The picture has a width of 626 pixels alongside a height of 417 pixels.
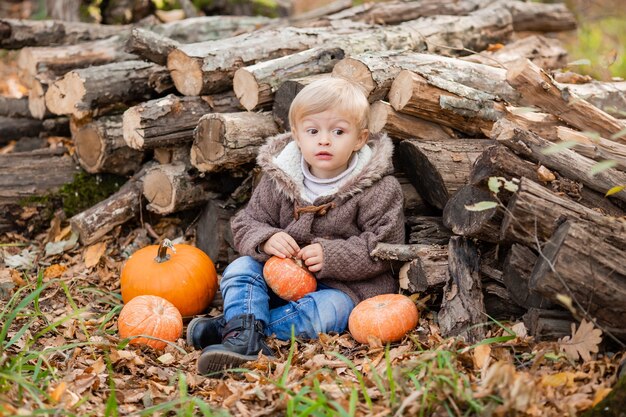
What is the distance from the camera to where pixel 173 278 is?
487cm

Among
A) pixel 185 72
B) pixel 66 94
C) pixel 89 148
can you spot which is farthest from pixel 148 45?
pixel 89 148

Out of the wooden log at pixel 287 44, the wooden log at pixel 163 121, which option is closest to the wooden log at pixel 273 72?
the wooden log at pixel 287 44

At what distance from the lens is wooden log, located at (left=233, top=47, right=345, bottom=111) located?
518cm

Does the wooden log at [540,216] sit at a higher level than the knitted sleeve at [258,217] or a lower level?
higher

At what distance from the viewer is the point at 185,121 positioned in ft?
18.0

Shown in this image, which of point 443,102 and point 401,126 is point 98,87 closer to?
point 401,126

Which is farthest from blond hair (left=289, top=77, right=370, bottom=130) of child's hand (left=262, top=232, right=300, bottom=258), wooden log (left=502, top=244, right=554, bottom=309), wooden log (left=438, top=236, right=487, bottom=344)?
wooden log (left=502, top=244, right=554, bottom=309)

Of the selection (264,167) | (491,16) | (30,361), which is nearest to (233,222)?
(264,167)

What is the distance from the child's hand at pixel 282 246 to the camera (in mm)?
4465

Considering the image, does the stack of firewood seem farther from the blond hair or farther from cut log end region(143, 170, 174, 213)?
the blond hair

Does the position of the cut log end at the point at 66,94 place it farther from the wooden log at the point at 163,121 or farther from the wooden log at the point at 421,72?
the wooden log at the point at 421,72

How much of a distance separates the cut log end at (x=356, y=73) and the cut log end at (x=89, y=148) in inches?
80.7

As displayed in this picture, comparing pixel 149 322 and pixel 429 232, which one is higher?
pixel 429 232

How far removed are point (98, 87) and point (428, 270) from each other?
3026mm
